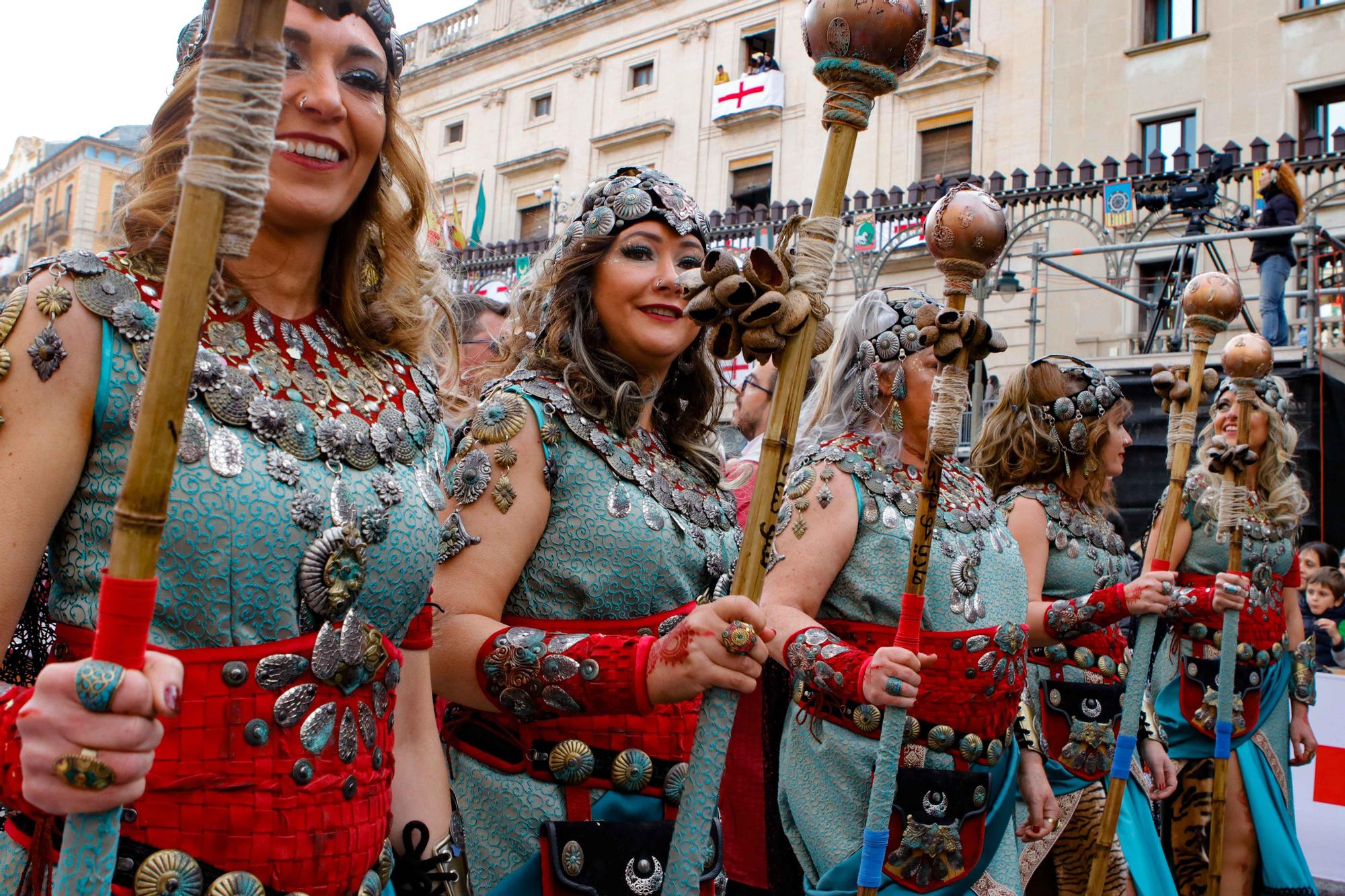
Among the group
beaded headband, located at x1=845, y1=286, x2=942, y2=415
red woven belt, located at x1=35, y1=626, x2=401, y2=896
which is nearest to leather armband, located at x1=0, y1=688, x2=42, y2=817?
red woven belt, located at x1=35, y1=626, x2=401, y2=896

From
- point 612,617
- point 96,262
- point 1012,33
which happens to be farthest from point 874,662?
point 1012,33

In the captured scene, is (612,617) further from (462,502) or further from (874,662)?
(874,662)

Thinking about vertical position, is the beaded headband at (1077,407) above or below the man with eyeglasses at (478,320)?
below

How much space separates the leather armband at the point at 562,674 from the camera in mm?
1979

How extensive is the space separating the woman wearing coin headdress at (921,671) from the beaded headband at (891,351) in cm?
2

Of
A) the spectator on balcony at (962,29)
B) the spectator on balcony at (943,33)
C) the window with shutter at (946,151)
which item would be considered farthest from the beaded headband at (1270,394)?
the spectator on balcony at (962,29)

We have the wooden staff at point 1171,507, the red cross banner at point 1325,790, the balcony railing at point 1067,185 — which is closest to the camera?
the wooden staff at point 1171,507

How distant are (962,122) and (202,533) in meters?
23.5

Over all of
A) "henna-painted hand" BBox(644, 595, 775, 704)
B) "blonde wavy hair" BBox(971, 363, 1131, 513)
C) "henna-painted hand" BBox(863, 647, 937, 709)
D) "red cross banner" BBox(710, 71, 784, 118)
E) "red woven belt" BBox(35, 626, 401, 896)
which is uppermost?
"red cross banner" BBox(710, 71, 784, 118)

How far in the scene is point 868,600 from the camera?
322 centimetres

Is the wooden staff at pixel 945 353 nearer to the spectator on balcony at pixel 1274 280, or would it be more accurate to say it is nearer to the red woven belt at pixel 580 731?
the red woven belt at pixel 580 731

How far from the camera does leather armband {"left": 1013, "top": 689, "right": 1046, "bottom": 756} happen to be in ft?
12.0

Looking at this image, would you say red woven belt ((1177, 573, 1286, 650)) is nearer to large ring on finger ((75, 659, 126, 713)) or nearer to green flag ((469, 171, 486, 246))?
large ring on finger ((75, 659, 126, 713))

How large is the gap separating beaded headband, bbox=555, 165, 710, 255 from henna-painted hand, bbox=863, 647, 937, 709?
3.35ft
